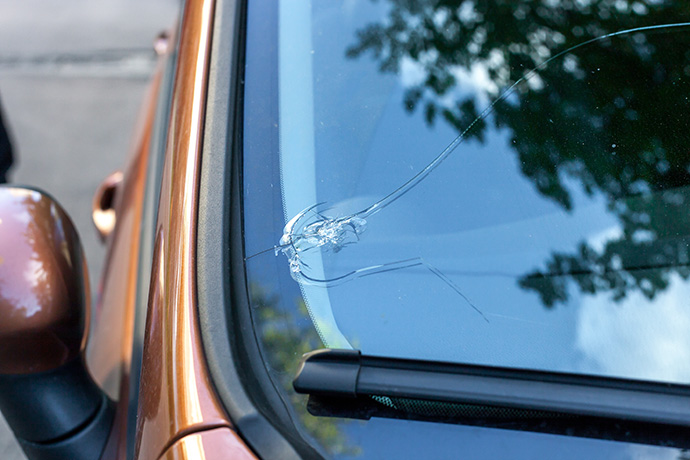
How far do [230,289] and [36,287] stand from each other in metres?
0.50

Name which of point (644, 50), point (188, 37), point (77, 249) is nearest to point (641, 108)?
point (644, 50)

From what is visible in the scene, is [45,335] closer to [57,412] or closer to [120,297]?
[57,412]

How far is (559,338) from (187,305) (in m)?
0.60

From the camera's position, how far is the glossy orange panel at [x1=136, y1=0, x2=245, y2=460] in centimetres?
105

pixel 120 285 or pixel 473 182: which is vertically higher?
pixel 473 182

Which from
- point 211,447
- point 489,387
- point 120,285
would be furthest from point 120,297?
point 489,387

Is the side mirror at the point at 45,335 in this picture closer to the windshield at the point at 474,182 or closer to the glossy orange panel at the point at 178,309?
the glossy orange panel at the point at 178,309

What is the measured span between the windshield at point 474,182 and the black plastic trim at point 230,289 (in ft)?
0.10

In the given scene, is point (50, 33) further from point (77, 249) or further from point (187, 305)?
point (187, 305)

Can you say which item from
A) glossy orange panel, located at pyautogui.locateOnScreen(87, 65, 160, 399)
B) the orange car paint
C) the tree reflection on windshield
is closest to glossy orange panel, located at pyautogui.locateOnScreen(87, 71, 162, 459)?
glossy orange panel, located at pyautogui.locateOnScreen(87, 65, 160, 399)

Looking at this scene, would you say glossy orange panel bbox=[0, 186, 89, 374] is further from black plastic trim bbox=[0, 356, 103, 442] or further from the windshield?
the windshield

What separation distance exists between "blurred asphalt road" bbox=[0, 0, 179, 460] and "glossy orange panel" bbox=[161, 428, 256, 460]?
2.62 metres

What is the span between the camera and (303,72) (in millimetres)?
1482

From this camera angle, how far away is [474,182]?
1298mm
